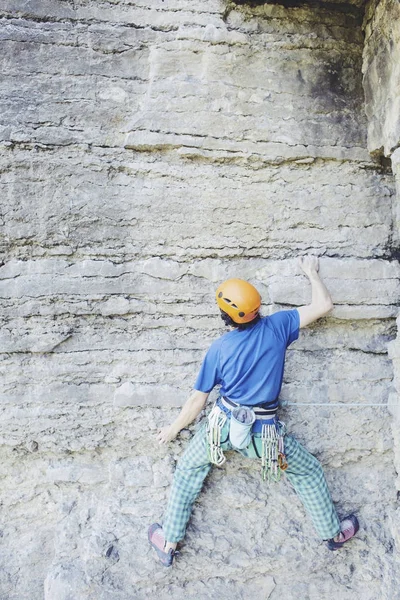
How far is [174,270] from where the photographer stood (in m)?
2.72

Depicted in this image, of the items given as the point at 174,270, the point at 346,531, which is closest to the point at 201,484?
the point at 346,531

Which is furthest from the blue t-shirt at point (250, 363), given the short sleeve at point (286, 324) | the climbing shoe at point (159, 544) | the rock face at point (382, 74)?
the rock face at point (382, 74)

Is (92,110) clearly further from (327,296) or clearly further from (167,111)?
(327,296)

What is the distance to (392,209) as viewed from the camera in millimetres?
2844

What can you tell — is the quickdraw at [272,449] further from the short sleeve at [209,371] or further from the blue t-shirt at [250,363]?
the short sleeve at [209,371]

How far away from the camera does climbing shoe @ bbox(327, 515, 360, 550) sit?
2715 mm

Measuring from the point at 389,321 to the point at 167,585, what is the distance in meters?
1.95

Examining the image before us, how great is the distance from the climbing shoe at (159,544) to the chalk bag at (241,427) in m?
0.71

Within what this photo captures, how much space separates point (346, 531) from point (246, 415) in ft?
3.28

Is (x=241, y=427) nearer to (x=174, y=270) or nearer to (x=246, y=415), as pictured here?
(x=246, y=415)

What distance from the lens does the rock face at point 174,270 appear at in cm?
267

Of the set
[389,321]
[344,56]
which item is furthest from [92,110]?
[389,321]

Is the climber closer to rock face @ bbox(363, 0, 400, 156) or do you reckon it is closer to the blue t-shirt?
the blue t-shirt

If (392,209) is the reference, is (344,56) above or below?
above
